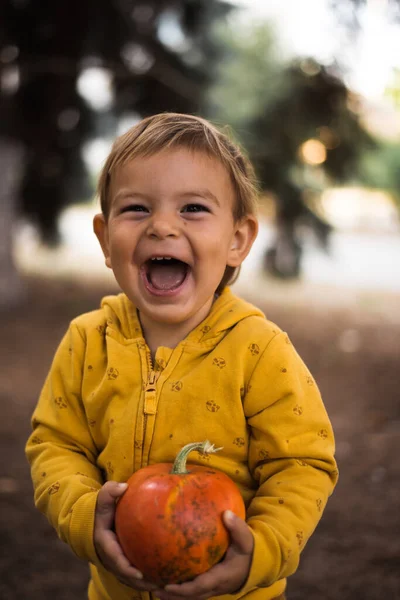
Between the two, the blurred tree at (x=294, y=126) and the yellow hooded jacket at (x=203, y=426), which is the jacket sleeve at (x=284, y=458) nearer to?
the yellow hooded jacket at (x=203, y=426)

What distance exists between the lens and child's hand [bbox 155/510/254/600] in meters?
1.56

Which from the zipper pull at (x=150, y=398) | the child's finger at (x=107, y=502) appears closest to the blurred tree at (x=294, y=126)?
the zipper pull at (x=150, y=398)

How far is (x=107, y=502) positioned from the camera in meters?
1.65

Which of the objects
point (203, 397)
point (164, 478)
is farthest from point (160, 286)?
point (164, 478)

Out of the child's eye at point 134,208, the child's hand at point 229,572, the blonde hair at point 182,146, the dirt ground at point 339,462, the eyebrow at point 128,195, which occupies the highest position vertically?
the blonde hair at point 182,146

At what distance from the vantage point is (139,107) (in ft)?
30.9

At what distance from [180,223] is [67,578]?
2.40 metres

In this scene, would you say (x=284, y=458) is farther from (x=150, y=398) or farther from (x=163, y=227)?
(x=163, y=227)

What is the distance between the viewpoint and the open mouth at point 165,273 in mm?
1853

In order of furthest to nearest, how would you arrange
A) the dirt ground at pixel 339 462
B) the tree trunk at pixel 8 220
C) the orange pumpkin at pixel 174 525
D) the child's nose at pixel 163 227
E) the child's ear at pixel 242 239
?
the tree trunk at pixel 8 220 → the dirt ground at pixel 339 462 → the child's ear at pixel 242 239 → the child's nose at pixel 163 227 → the orange pumpkin at pixel 174 525

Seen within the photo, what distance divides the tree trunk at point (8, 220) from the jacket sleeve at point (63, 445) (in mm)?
8543

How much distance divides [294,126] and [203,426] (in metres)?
5.20

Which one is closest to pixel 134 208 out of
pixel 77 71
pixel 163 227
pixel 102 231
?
pixel 163 227

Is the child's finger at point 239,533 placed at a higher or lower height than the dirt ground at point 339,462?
higher
